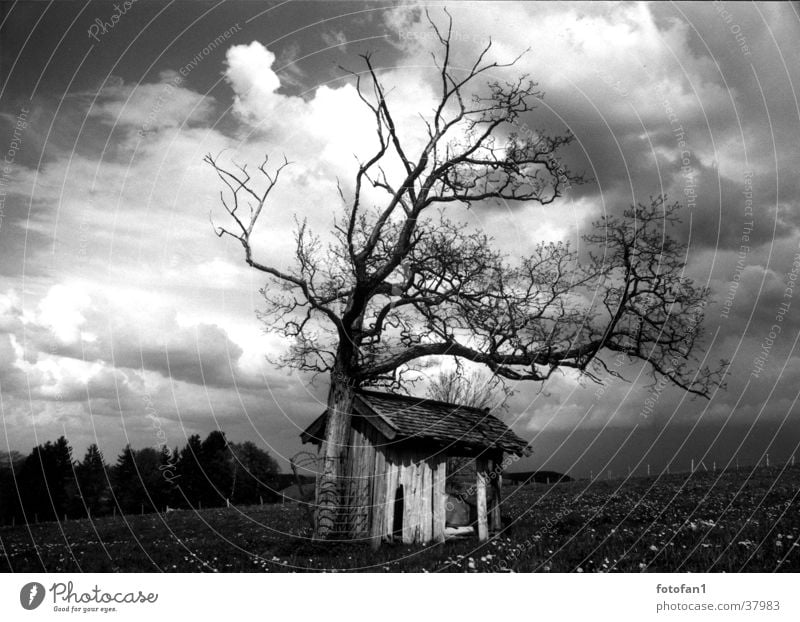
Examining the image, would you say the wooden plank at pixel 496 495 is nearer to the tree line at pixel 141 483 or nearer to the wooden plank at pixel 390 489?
the wooden plank at pixel 390 489

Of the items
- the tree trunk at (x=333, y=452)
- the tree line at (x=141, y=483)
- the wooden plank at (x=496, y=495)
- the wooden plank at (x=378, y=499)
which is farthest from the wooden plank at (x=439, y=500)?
the tree line at (x=141, y=483)

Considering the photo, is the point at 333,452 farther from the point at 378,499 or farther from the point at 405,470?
the point at 405,470

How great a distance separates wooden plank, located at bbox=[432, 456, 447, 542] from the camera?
1155 centimetres

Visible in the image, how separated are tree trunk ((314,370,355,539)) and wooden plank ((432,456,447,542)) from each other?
1938 millimetres

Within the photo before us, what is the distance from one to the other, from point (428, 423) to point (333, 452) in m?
2.04

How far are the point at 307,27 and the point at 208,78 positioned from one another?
68.9 inches

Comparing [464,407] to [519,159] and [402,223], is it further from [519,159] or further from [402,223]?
[519,159]

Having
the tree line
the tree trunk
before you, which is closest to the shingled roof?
the tree trunk

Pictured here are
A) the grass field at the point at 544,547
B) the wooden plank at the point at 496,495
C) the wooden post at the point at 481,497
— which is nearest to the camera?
the grass field at the point at 544,547

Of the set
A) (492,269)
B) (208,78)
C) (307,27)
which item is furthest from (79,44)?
(492,269)

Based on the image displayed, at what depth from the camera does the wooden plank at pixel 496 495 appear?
501 inches

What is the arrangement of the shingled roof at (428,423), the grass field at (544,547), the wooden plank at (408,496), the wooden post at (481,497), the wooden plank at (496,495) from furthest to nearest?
the wooden plank at (496,495)
the wooden post at (481,497)
the shingled roof at (428,423)
the wooden plank at (408,496)
the grass field at (544,547)

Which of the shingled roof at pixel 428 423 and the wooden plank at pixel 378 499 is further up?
the shingled roof at pixel 428 423
